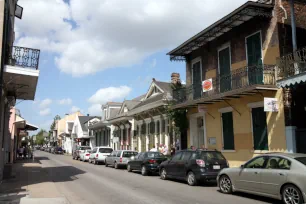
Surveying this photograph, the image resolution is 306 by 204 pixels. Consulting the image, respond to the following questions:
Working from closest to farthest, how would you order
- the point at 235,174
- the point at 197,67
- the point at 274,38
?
1. the point at 235,174
2. the point at 274,38
3. the point at 197,67

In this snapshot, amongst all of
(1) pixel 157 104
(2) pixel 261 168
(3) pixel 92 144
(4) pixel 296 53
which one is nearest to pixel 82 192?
(2) pixel 261 168

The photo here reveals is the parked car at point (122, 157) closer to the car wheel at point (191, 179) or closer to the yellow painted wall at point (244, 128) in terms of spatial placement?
the yellow painted wall at point (244, 128)

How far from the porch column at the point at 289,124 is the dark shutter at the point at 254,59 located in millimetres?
1440

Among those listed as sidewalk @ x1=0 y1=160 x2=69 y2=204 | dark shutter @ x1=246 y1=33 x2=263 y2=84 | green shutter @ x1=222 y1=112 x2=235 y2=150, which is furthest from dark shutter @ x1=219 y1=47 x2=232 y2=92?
sidewalk @ x1=0 y1=160 x2=69 y2=204

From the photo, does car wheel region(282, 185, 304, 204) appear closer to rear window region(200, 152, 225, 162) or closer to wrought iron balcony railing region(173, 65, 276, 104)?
rear window region(200, 152, 225, 162)

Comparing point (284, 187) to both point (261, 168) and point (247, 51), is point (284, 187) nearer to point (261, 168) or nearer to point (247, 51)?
point (261, 168)

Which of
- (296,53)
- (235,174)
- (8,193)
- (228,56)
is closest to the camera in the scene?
(235,174)

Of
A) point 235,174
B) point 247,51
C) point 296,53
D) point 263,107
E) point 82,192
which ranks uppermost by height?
point 247,51

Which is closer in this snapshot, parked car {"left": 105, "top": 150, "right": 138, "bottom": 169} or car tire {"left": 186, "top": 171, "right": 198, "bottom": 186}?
car tire {"left": 186, "top": 171, "right": 198, "bottom": 186}

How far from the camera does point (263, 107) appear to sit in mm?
15781

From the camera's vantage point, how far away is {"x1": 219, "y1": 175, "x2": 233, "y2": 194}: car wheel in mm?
11164

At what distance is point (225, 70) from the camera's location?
18.9 metres

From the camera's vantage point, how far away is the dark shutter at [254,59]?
1581 cm

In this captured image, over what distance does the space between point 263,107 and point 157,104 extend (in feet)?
37.6
